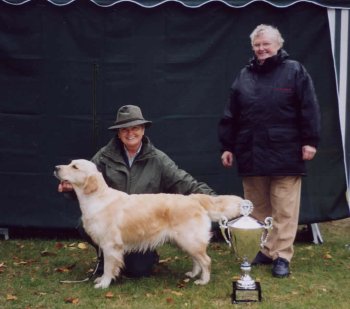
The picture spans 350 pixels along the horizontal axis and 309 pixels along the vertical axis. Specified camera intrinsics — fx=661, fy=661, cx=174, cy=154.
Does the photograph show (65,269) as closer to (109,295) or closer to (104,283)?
(104,283)

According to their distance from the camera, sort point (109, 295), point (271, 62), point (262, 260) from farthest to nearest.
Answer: point (262, 260) < point (271, 62) < point (109, 295)

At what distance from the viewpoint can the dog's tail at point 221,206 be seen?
502cm

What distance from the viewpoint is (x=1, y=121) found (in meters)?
6.44

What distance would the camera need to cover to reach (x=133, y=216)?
4.95m

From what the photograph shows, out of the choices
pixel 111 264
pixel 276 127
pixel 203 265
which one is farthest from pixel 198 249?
pixel 276 127

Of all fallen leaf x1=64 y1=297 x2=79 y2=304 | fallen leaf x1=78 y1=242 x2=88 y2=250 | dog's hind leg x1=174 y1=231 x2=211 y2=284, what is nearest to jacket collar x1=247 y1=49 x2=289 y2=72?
dog's hind leg x1=174 y1=231 x2=211 y2=284

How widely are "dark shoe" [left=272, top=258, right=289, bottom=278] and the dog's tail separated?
0.68m

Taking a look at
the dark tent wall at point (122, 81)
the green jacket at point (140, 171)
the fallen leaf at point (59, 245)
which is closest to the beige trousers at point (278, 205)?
the green jacket at point (140, 171)

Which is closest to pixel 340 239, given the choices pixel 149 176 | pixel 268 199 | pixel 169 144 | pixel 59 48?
pixel 268 199

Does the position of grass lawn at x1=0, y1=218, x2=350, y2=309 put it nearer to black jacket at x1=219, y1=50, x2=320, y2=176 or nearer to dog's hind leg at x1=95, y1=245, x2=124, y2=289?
dog's hind leg at x1=95, y1=245, x2=124, y2=289

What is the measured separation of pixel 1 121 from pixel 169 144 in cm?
165

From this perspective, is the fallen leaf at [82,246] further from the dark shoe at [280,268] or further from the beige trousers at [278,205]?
the dark shoe at [280,268]

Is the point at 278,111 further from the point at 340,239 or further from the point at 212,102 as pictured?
the point at 340,239

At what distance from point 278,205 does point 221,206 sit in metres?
0.63
